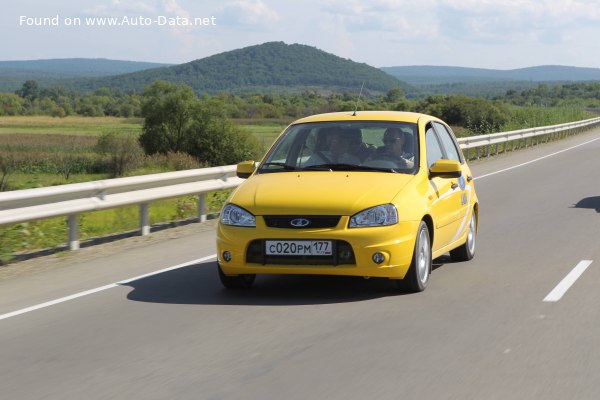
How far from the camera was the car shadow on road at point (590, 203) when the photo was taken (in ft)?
54.2

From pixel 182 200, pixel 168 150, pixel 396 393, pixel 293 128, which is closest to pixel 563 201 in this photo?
pixel 182 200

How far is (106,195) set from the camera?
41.1ft

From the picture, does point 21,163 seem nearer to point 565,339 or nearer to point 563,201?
point 563,201

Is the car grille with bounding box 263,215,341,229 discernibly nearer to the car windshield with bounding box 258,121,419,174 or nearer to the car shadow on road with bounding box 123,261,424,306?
the car shadow on road with bounding box 123,261,424,306

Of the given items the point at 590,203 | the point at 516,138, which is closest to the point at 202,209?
the point at 590,203

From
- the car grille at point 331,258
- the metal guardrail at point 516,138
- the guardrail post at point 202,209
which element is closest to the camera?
the car grille at point 331,258

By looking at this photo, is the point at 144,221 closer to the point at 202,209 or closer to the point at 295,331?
the point at 202,209

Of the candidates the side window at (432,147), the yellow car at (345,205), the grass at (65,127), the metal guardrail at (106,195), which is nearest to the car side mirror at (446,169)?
the yellow car at (345,205)

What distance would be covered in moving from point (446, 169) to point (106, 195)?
4.99 meters

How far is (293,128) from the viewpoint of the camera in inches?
384

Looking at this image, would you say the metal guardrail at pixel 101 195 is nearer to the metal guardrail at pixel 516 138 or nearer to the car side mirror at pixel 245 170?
the car side mirror at pixel 245 170

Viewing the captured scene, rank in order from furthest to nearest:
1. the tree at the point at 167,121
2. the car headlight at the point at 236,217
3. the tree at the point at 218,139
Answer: the tree at the point at 167,121, the tree at the point at 218,139, the car headlight at the point at 236,217

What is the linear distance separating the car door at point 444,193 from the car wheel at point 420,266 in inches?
10.3

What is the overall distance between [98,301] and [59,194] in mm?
3370
